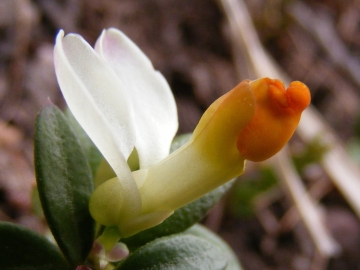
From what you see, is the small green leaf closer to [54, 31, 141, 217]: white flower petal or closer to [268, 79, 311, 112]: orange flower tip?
[54, 31, 141, 217]: white flower petal

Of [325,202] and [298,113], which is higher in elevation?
[298,113]

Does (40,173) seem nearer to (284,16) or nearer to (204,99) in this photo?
(204,99)

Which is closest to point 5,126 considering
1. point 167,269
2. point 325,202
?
point 167,269

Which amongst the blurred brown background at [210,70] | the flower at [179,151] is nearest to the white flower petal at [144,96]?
the flower at [179,151]

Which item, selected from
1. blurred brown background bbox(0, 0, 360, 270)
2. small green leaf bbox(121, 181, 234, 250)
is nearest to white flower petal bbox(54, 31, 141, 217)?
small green leaf bbox(121, 181, 234, 250)

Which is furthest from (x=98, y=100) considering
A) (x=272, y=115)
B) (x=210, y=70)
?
(x=210, y=70)

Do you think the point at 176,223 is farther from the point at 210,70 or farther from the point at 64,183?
the point at 210,70
